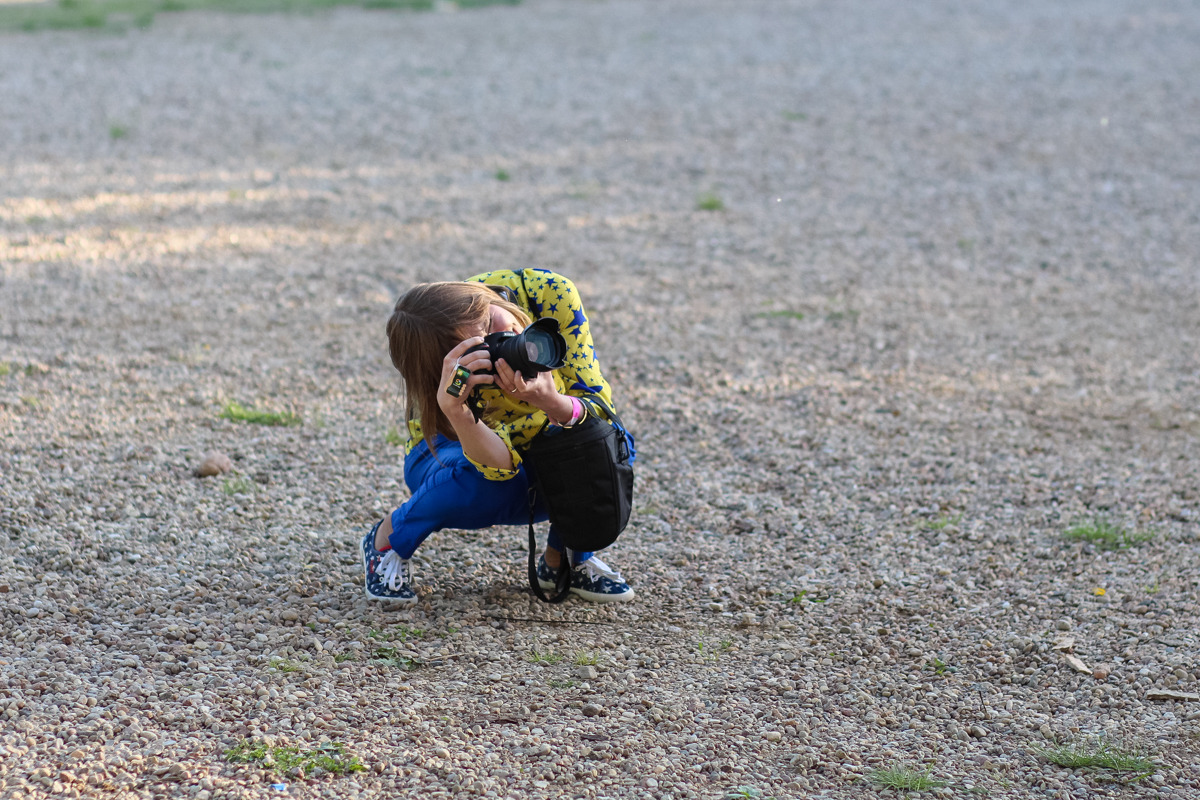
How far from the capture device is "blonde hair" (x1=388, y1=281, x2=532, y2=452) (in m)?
3.07

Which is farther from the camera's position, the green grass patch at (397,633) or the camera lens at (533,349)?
the green grass patch at (397,633)

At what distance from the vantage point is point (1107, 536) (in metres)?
4.27

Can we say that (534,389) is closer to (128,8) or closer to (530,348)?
(530,348)

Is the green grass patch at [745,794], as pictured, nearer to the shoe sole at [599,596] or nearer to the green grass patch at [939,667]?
the green grass patch at [939,667]

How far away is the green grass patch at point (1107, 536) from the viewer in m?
4.24

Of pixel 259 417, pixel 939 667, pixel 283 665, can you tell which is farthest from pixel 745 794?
pixel 259 417

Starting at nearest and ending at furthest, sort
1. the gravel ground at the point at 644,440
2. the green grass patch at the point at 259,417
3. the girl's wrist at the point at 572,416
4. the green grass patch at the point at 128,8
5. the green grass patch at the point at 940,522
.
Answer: the gravel ground at the point at 644,440 < the girl's wrist at the point at 572,416 < the green grass patch at the point at 940,522 < the green grass patch at the point at 259,417 < the green grass patch at the point at 128,8

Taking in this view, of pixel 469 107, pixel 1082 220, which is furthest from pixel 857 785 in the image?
pixel 469 107

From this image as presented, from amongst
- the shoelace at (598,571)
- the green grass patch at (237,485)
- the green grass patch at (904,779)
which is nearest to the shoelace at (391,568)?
the shoelace at (598,571)

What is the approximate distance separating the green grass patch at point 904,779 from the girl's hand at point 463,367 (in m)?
1.44

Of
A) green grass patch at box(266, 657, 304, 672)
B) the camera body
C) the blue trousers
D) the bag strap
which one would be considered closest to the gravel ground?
green grass patch at box(266, 657, 304, 672)

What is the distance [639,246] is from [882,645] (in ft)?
16.2

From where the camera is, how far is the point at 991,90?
12758mm

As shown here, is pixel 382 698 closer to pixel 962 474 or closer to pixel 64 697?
pixel 64 697
